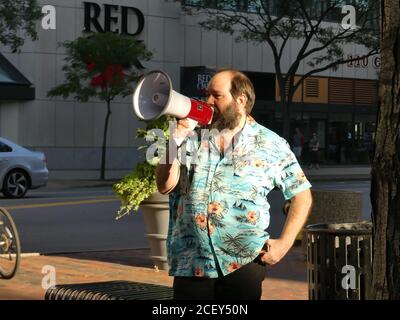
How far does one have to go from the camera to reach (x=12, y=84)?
3434 cm

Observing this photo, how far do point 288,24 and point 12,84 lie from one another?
12250 millimetres

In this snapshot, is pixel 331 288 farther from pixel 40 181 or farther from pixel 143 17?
pixel 143 17

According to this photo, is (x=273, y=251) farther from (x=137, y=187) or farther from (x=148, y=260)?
(x=148, y=260)

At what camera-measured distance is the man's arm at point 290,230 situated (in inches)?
149

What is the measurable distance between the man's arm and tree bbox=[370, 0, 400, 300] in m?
0.71

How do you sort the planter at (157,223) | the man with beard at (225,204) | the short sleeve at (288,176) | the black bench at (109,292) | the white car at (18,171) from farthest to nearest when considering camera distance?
1. the white car at (18,171)
2. the planter at (157,223)
3. the black bench at (109,292)
4. the short sleeve at (288,176)
5. the man with beard at (225,204)

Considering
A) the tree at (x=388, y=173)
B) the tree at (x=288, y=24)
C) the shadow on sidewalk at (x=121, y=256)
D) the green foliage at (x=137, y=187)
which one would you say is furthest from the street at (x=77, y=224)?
the tree at (x=288, y=24)

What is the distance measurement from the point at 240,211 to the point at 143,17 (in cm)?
3501

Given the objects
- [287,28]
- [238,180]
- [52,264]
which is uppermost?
[287,28]

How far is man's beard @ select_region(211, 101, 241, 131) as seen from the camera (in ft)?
12.6

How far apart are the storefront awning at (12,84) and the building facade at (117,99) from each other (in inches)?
1.6

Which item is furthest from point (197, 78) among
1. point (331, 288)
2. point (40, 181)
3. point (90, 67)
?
point (331, 288)

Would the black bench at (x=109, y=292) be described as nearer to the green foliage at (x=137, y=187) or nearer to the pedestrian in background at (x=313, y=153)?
the green foliage at (x=137, y=187)

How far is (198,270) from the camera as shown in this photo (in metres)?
3.75
